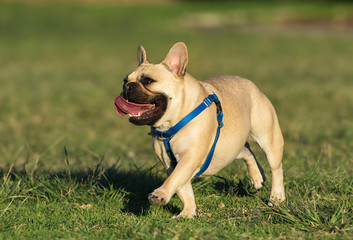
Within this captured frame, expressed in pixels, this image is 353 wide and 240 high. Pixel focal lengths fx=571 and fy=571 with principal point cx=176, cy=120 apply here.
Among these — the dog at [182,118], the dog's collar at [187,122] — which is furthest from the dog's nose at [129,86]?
the dog's collar at [187,122]

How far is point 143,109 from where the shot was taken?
4.58 metres

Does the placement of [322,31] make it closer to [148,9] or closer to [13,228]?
[148,9]

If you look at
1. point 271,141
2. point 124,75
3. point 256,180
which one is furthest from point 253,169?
point 124,75

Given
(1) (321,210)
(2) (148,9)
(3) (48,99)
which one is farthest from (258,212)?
(2) (148,9)

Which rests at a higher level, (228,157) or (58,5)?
(228,157)

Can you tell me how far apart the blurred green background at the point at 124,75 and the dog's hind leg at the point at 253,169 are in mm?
500

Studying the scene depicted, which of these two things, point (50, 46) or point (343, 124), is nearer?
point (343, 124)

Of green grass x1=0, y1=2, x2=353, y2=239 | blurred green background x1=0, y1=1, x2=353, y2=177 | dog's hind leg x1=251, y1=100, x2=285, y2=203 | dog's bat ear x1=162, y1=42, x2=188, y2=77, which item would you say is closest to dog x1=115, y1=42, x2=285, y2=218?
dog's bat ear x1=162, y1=42, x2=188, y2=77

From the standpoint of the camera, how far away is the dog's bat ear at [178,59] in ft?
15.2

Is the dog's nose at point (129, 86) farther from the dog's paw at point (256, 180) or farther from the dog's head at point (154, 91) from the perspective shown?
the dog's paw at point (256, 180)

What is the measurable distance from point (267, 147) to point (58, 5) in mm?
51375

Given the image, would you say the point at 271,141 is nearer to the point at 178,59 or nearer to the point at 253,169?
the point at 253,169

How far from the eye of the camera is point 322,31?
35.9m

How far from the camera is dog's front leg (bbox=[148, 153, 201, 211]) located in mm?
4309
